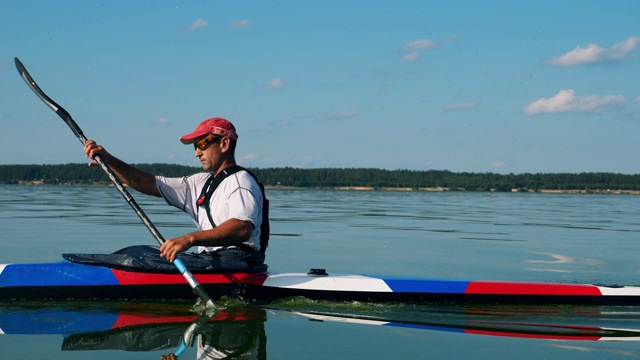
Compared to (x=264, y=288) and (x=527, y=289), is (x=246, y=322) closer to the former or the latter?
(x=264, y=288)

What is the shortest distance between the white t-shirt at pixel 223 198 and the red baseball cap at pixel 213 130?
36cm

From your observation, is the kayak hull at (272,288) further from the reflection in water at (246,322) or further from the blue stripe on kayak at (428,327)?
the blue stripe on kayak at (428,327)

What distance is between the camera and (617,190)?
99688 mm

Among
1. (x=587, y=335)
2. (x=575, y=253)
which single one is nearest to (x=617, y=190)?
(x=575, y=253)

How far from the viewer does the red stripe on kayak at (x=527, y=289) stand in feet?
23.8

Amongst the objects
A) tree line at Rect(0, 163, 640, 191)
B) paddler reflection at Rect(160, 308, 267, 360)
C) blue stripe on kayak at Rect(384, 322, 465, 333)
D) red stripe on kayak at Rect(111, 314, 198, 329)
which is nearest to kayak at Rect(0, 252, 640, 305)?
paddler reflection at Rect(160, 308, 267, 360)

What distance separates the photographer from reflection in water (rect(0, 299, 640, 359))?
5.44 m

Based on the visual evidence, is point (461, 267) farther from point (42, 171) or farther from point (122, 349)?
point (42, 171)

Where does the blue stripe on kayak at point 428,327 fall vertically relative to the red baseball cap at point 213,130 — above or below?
below

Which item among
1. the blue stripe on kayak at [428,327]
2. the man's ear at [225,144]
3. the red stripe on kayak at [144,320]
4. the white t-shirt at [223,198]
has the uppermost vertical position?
the man's ear at [225,144]

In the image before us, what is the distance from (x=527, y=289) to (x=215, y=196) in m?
3.01

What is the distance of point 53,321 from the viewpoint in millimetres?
6246

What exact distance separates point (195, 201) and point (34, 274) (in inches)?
61.1

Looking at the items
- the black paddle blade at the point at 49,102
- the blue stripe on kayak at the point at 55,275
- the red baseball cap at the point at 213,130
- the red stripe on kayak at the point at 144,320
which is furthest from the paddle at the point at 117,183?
the red baseball cap at the point at 213,130
